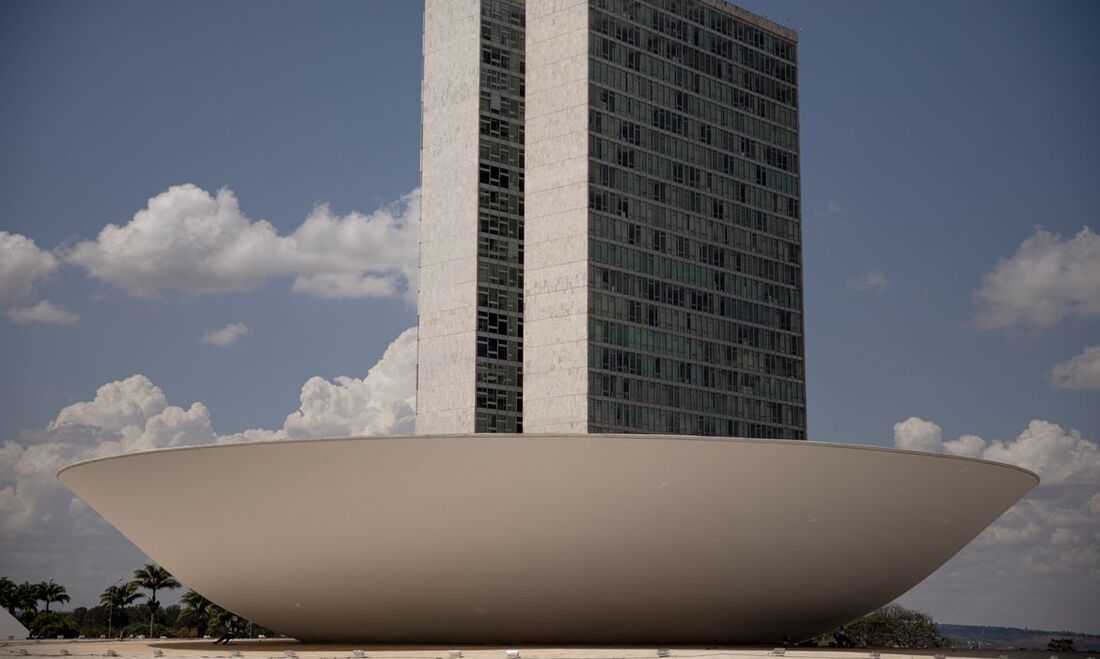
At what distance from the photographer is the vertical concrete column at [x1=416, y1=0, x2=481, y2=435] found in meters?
96.6

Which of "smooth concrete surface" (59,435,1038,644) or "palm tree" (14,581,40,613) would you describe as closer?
"smooth concrete surface" (59,435,1038,644)

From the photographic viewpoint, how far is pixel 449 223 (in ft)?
324

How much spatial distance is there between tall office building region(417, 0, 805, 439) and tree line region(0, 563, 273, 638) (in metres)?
21.7

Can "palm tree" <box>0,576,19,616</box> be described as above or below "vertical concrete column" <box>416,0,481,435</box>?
below

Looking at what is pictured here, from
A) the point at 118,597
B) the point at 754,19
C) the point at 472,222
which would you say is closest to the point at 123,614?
the point at 118,597

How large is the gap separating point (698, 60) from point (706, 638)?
71156 millimetres

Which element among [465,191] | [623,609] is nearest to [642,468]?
[623,609]

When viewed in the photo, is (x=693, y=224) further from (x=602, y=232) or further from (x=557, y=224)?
(x=557, y=224)

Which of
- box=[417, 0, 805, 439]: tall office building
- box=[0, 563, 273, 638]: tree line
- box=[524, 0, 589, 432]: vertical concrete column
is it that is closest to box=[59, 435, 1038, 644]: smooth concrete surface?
box=[0, 563, 273, 638]: tree line

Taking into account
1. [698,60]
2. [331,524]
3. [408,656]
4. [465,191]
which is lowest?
[408,656]

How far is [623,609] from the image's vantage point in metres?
38.5

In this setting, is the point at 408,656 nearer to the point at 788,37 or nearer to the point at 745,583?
the point at 745,583

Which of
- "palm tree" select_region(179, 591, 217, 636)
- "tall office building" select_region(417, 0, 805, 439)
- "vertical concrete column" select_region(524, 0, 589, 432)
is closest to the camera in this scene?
"palm tree" select_region(179, 591, 217, 636)

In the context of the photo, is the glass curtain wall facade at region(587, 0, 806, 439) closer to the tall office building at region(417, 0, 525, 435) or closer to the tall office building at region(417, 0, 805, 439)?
the tall office building at region(417, 0, 805, 439)
